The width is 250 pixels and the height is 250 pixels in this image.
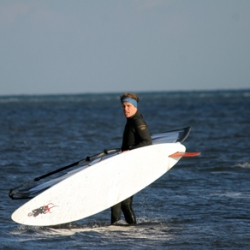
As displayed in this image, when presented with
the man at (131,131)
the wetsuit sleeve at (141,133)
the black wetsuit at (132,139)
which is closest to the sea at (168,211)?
the black wetsuit at (132,139)

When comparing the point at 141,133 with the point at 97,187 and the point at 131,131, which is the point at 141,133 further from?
the point at 97,187

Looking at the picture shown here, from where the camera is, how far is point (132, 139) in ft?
27.2

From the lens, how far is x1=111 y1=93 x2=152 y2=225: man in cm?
817

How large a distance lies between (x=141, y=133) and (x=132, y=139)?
171mm

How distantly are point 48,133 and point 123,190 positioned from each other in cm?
1869

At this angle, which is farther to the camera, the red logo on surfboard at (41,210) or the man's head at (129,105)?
the man's head at (129,105)

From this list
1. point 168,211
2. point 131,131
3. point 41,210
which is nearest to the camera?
point 41,210

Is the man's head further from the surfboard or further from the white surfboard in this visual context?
the surfboard

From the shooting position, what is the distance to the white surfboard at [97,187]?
8.17m

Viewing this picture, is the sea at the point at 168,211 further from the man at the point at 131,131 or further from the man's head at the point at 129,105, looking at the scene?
the man's head at the point at 129,105

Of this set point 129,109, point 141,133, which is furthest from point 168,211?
point 129,109

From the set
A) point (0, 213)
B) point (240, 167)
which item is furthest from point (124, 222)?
point (240, 167)

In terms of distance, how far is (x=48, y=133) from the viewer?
26.7m

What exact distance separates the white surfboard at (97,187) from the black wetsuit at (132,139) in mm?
101
